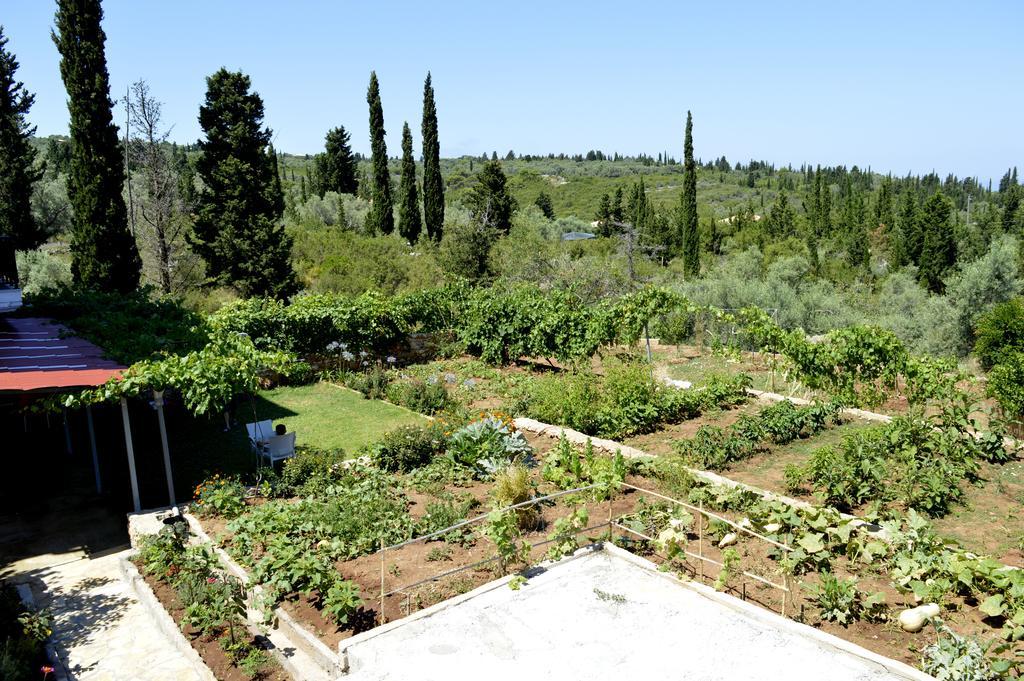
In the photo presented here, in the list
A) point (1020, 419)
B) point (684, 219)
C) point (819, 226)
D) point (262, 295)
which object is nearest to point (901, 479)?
point (1020, 419)

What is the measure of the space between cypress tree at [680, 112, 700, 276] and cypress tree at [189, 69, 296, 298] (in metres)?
21.0

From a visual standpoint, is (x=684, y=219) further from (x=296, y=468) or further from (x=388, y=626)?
(x=388, y=626)

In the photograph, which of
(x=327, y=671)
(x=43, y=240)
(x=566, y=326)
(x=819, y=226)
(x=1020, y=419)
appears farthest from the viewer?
(x=819, y=226)

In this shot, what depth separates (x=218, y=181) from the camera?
2473 centimetres

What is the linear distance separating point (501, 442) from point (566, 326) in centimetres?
645

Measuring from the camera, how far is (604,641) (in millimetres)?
5719

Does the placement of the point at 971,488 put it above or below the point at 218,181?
below

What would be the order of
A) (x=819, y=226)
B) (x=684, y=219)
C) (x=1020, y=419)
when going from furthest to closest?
(x=819, y=226) → (x=684, y=219) → (x=1020, y=419)

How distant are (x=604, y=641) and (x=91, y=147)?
20585 millimetres

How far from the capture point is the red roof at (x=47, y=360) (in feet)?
27.1

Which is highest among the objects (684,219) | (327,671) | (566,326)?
(684,219)

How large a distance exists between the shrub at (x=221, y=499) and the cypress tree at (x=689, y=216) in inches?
1171

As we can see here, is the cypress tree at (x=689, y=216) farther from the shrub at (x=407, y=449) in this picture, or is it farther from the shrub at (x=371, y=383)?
the shrub at (x=407, y=449)

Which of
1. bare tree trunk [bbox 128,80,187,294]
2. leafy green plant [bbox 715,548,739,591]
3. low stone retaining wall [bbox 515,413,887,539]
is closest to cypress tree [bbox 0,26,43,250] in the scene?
bare tree trunk [bbox 128,80,187,294]
